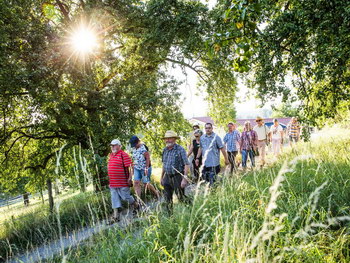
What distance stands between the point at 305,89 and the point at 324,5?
113 inches

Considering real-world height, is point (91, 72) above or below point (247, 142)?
above

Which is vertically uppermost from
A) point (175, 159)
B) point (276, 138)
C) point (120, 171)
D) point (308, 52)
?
point (308, 52)

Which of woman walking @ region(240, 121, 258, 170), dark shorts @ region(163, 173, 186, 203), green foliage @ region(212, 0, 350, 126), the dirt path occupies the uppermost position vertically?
green foliage @ region(212, 0, 350, 126)

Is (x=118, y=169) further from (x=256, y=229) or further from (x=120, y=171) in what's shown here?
(x=256, y=229)

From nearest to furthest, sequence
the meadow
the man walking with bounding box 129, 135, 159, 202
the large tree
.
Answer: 1. the meadow
2. the man walking with bounding box 129, 135, 159, 202
3. the large tree

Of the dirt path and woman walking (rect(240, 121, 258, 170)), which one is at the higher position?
woman walking (rect(240, 121, 258, 170))

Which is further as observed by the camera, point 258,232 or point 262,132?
point 262,132

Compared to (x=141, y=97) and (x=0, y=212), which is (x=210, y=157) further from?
(x=0, y=212)

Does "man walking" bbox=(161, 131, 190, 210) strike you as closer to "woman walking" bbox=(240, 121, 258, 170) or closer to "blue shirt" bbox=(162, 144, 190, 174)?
"blue shirt" bbox=(162, 144, 190, 174)

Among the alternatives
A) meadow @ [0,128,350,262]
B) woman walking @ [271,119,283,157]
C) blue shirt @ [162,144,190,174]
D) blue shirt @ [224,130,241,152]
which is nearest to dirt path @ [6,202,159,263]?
meadow @ [0,128,350,262]

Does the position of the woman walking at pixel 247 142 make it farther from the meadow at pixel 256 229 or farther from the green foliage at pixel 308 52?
the meadow at pixel 256 229

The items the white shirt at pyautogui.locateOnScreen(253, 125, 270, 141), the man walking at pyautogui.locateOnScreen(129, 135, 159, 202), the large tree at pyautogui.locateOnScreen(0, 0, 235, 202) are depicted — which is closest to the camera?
the man walking at pyautogui.locateOnScreen(129, 135, 159, 202)

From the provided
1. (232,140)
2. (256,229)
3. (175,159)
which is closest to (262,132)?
(232,140)

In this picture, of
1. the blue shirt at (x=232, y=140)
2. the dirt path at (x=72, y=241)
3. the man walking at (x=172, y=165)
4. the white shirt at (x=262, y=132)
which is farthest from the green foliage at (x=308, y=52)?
the dirt path at (x=72, y=241)
